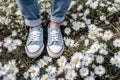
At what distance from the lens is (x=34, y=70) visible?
7.14 ft

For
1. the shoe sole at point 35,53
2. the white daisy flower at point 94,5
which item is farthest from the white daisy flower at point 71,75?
the white daisy flower at point 94,5

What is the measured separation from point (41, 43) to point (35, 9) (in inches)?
10.9

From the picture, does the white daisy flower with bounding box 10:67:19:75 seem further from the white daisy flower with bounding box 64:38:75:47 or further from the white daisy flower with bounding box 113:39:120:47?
the white daisy flower with bounding box 113:39:120:47

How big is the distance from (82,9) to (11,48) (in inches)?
27.7

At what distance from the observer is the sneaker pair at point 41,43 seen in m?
2.27

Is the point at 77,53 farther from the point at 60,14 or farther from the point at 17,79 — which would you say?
the point at 17,79

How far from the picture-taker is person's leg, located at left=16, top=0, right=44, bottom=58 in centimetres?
215

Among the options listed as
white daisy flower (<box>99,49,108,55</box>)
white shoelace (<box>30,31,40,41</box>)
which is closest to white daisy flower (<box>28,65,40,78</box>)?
white shoelace (<box>30,31,40,41</box>)

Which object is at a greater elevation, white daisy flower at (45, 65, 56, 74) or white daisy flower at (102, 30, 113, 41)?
white daisy flower at (102, 30, 113, 41)

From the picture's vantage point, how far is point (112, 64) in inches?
82.7

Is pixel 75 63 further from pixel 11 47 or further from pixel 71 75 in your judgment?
pixel 11 47

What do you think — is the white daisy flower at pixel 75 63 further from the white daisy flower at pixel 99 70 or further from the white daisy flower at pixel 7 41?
the white daisy flower at pixel 7 41

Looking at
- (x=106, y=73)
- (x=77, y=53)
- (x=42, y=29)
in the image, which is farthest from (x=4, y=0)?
(x=106, y=73)

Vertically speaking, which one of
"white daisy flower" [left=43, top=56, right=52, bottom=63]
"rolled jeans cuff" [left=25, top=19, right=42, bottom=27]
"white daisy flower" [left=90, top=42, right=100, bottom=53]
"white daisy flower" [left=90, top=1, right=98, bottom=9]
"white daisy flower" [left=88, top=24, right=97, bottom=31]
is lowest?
"white daisy flower" [left=43, top=56, right=52, bottom=63]
